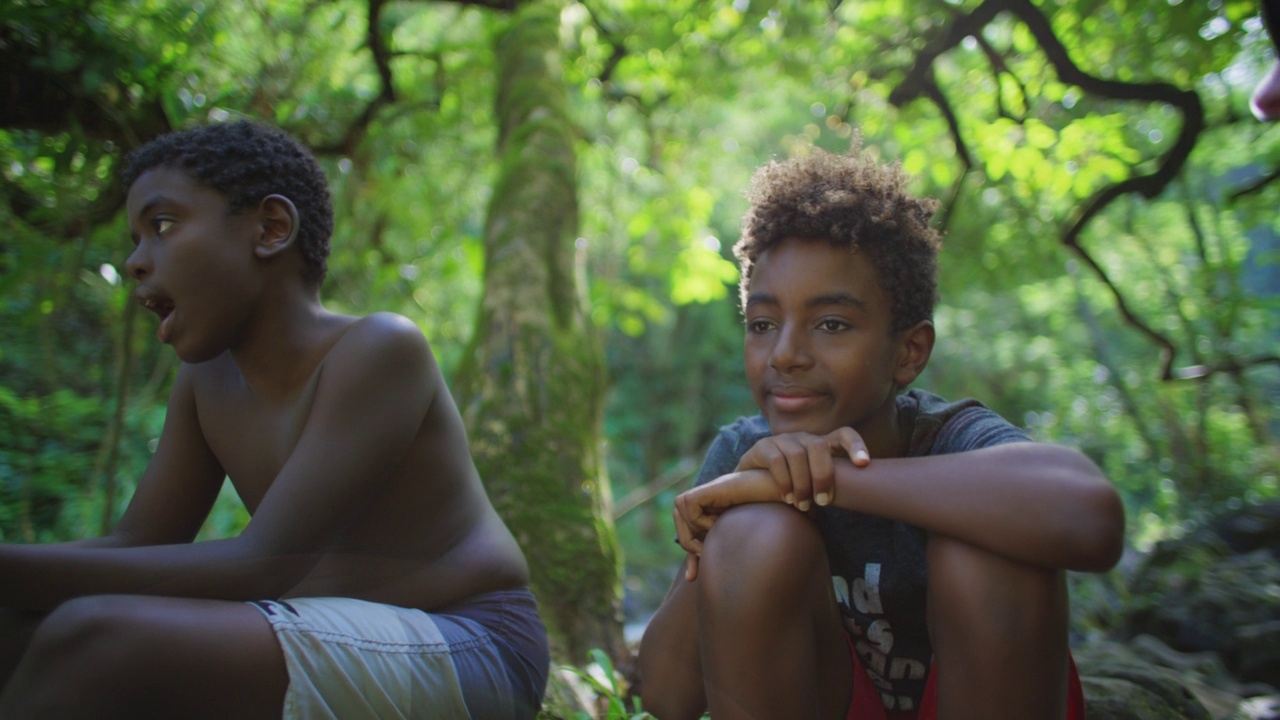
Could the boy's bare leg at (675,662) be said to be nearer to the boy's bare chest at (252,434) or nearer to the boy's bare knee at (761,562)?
the boy's bare knee at (761,562)

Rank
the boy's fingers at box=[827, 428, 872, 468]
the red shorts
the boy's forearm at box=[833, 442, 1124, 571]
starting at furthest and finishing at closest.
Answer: the red shorts
the boy's fingers at box=[827, 428, 872, 468]
the boy's forearm at box=[833, 442, 1124, 571]

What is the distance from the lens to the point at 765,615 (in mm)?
1233

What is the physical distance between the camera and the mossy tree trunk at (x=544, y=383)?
2.52 m

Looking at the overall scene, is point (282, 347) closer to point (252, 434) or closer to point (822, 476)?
point (252, 434)

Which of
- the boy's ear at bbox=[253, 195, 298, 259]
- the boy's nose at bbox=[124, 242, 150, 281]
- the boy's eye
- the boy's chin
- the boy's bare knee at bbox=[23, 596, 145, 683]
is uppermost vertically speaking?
the boy's ear at bbox=[253, 195, 298, 259]

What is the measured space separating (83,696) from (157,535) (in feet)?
2.23

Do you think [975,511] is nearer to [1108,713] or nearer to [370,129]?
[1108,713]

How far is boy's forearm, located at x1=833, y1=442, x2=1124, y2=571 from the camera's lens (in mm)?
1184

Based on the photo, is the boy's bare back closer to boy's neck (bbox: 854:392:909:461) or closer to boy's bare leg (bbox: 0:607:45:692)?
boy's bare leg (bbox: 0:607:45:692)

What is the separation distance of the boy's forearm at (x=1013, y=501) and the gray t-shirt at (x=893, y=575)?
0.64ft

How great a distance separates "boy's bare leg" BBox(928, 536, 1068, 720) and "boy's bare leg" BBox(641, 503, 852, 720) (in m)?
0.20

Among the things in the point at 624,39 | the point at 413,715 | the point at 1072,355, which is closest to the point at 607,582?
the point at 413,715

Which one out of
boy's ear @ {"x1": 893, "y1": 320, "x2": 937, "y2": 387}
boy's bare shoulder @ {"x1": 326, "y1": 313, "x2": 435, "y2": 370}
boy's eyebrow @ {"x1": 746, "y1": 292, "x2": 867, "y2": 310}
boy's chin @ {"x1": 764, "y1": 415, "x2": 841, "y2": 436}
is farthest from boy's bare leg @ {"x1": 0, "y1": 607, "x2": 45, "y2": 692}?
boy's ear @ {"x1": 893, "y1": 320, "x2": 937, "y2": 387}

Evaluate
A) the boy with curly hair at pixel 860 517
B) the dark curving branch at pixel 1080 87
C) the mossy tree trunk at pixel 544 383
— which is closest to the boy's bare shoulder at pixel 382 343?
the boy with curly hair at pixel 860 517
